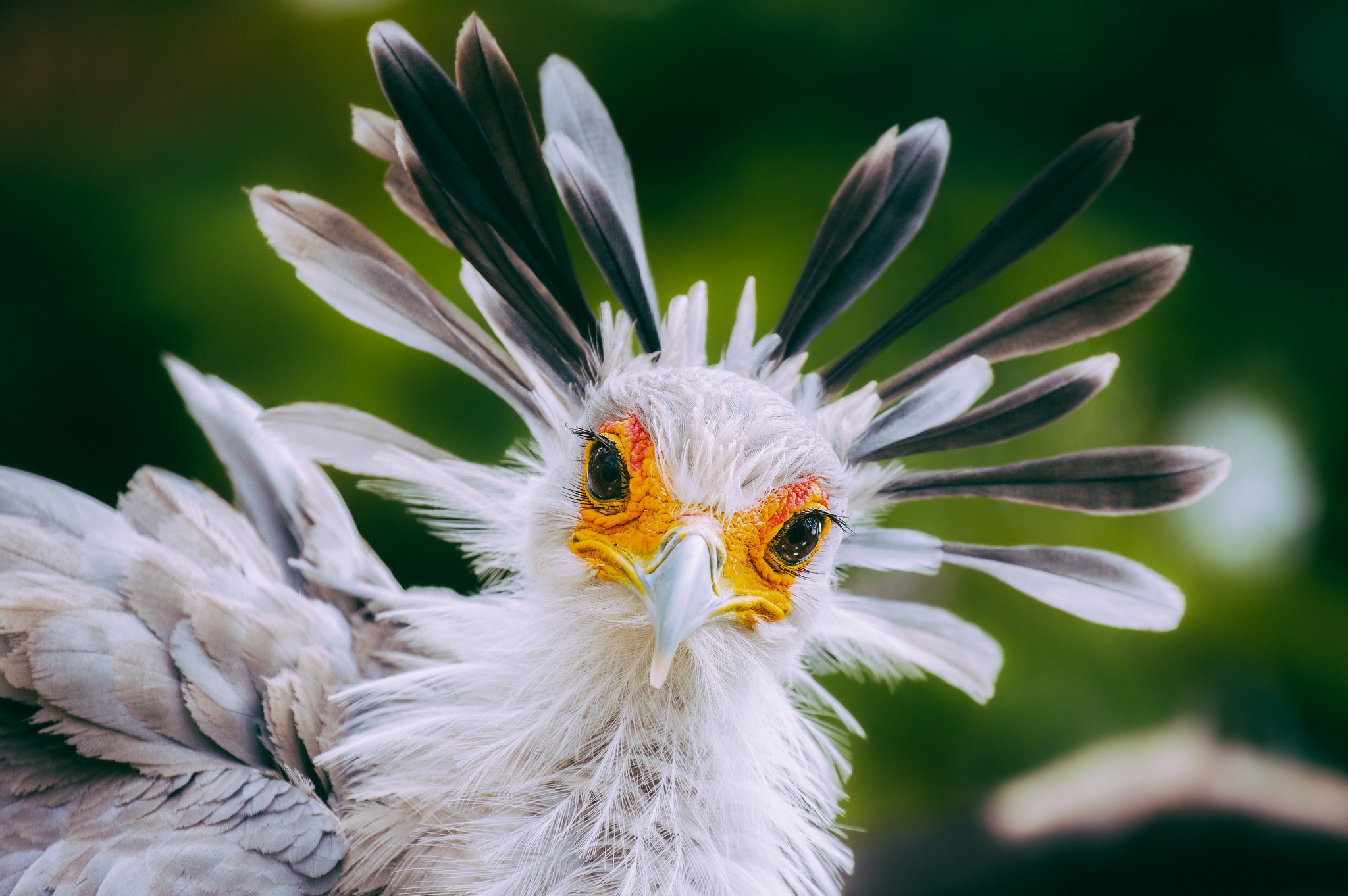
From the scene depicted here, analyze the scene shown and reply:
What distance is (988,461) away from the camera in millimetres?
1996

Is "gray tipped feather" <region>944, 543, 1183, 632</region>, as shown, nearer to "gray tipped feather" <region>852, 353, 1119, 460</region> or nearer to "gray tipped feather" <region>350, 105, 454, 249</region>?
"gray tipped feather" <region>852, 353, 1119, 460</region>

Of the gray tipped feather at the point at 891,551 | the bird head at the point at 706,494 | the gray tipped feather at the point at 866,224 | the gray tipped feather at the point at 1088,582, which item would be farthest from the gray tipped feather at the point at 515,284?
the gray tipped feather at the point at 1088,582

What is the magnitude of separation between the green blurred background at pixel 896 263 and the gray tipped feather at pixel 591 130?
3.15 feet

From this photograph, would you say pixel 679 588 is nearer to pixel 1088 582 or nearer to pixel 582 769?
pixel 582 769

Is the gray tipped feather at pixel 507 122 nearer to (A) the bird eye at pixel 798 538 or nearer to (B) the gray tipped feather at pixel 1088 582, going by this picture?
(A) the bird eye at pixel 798 538

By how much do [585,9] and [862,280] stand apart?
1.36 metres

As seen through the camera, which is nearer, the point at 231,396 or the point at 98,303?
the point at 231,396

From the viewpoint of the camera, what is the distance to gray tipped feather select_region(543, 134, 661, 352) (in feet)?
2.94

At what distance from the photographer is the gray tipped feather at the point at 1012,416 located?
965mm

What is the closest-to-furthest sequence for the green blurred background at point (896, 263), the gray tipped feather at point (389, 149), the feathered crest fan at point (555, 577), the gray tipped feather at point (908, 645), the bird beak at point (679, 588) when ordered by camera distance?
the bird beak at point (679, 588) → the feathered crest fan at point (555, 577) → the gray tipped feather at point (389, 149) → the gray tipped feather at point (908, 645) → the green blurred background at point (896, 263)

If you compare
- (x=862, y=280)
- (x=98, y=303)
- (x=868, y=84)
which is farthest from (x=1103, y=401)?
(x=98, y=303)

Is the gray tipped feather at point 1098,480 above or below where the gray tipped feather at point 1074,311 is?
below

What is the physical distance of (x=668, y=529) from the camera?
0.80 metres

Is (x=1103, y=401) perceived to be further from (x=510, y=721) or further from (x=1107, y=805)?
(x=510, y=721)
